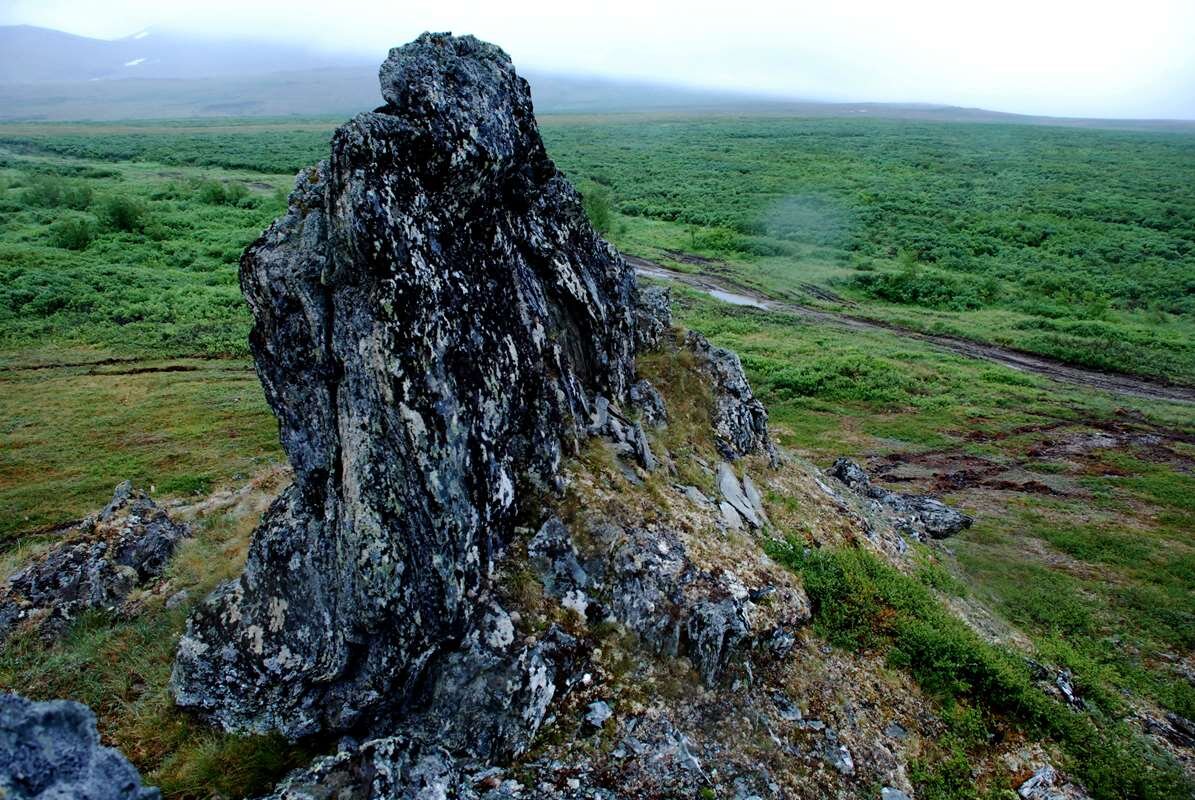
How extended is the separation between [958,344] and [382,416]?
50.1m

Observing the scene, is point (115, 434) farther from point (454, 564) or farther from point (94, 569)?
point (454, 564)

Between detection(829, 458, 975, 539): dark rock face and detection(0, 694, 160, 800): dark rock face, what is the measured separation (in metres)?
21.5

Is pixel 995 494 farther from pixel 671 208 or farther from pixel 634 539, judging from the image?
pixel 671 208

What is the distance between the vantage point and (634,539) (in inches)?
506

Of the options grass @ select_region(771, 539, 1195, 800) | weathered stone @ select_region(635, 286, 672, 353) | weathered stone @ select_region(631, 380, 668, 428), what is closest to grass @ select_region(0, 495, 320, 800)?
weathered stone @ select_region(631, 380, 668, 428)

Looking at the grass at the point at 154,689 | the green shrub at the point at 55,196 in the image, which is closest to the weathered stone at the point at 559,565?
the grass at the point at 154,689

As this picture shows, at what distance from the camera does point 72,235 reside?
52562 mm

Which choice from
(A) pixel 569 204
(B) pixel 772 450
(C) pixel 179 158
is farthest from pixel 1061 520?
(C) pixel 179 158

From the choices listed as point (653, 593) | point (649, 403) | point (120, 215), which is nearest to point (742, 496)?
point (649, 403)

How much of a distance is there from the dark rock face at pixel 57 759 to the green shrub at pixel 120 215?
64.7 m

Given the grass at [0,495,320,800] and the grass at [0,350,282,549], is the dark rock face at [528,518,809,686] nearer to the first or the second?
the grass at [0,495,320,800]

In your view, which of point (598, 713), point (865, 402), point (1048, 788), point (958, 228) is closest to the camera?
point (598, 713)

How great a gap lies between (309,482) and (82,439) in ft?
68.6

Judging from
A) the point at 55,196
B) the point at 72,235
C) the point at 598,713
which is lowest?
the point at 598,713
